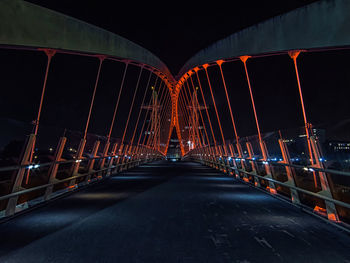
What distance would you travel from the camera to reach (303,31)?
28.6 ft

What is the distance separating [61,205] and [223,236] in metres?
3.89

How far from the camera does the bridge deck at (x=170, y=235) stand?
3.20 m

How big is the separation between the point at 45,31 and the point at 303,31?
7.73 meters

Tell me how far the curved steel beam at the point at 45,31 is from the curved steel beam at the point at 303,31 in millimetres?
6849

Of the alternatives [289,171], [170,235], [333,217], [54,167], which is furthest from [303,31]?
[54,167]

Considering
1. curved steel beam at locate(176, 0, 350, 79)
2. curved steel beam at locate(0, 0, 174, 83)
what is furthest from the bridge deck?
curved steel beam at locate(0, 0, 174, 83)

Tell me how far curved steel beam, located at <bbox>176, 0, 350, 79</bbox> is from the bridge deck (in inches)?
180

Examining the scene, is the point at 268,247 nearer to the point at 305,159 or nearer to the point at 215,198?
the point at 305,159

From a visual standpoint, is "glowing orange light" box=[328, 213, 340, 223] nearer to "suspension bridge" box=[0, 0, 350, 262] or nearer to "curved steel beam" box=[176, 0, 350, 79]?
"suspension bridge" box=[0, 0, 350, 262]

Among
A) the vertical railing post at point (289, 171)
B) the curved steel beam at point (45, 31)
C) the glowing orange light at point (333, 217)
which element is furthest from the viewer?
the curved steel beam at point (45, 31)

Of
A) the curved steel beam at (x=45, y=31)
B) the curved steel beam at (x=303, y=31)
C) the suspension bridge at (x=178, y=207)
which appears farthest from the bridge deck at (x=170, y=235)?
the curved steel beam at (x=45, y=31)

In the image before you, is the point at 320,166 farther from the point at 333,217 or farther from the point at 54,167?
the point at 54,167

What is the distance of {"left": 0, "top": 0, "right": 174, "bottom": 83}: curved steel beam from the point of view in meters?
7.98

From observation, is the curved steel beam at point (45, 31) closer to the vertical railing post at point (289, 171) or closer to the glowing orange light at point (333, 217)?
the vertical railing post at point (289, 171)
